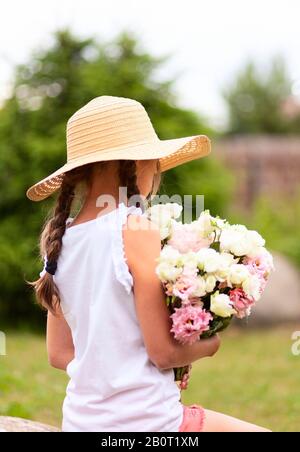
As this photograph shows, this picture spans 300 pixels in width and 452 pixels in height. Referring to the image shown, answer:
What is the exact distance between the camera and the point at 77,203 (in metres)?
2.82

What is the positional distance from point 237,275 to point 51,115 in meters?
7.36

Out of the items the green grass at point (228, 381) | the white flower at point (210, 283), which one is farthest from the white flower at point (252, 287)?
the green grass at point (228, 381)

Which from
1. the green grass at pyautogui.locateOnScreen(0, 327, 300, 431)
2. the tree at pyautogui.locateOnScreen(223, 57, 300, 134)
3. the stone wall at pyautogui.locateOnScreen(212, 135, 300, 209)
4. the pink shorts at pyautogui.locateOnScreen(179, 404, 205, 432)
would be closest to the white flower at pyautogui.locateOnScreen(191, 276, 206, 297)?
the pink shorts at pyautogui.locateOnScreen(179, 404, 205, 432)

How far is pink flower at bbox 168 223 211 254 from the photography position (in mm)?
2650

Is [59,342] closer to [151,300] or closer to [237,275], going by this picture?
[151,300]

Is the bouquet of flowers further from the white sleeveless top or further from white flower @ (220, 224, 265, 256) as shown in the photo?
the white sleeveless top

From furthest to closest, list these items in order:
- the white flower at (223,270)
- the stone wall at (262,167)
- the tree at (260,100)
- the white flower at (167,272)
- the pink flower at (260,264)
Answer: the tree at (260,100), the stone wall at (262,167), the pink flower at (260,264), the white flower at (223,270), the white flower at (167,272)

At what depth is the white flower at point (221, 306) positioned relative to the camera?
98.0 inches

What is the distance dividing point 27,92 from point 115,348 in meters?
7.48

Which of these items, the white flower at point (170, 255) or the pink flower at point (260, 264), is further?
the pink flower at point (260, 264)

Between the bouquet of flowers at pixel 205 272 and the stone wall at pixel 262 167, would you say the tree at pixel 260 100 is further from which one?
the bouquet of flowers at pixel 205 272

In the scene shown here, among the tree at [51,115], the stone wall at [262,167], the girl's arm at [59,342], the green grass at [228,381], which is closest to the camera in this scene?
the girl's arm at [59,342]
